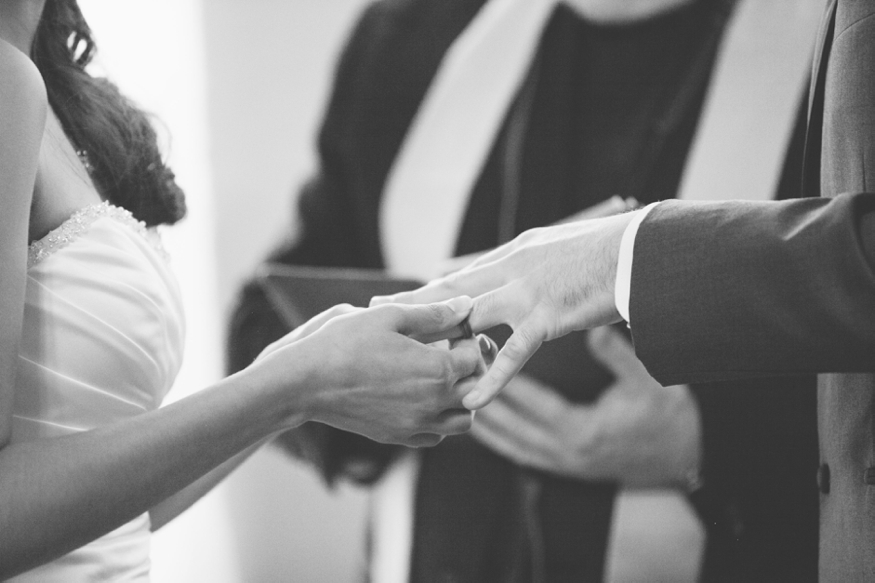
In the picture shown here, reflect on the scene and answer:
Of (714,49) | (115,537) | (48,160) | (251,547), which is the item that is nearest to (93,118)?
(48,160)

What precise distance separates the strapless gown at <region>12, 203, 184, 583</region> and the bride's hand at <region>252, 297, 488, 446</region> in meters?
0.16

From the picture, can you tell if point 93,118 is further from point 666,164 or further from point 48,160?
point 666,164

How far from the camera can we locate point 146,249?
885 millimetres

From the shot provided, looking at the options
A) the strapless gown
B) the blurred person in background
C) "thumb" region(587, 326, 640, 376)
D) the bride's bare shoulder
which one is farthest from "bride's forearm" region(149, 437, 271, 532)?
"thumb" region(587, 326, 640, 376)

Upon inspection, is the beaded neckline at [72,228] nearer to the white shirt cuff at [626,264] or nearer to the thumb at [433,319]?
the thumb at [433,319]

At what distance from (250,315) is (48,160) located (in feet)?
3.69

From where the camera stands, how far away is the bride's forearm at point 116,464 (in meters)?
0.59

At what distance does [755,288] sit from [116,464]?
0.58 meters

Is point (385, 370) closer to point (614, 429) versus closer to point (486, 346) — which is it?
point (486, 346)

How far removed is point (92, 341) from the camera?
0.77 meters

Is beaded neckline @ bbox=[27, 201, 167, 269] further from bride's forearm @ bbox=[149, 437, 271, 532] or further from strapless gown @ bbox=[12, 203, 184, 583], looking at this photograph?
bride's forearm @ bbox=[149, 437, 271, 532]

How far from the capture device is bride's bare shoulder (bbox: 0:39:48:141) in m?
0.62

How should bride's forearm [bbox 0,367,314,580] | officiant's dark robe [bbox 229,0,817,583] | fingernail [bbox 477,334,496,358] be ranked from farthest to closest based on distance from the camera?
officiant's dark robe [bbox 229,0,817,583] → fingernail [bbox 477,334,496,358] → bride's forearm [bbox 0,367,314,580]

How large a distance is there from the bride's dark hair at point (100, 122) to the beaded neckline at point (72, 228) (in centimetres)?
14
